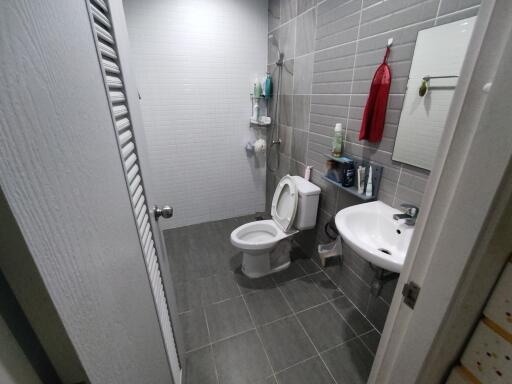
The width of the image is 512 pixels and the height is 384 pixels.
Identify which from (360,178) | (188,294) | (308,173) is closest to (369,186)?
(360,178)

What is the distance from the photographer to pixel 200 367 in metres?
1.36

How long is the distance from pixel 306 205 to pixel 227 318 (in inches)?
39.9

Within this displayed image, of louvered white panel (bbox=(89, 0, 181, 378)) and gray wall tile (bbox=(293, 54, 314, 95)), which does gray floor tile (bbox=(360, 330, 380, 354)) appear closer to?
louvered white panel (bbox=(89, 0, 181, 378))

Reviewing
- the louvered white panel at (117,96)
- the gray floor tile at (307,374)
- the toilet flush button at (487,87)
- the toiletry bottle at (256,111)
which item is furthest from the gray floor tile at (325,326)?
the toiletry bottle at (256,111)

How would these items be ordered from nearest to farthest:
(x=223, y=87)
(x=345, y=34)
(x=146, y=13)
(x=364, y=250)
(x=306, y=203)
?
1. (x=364, y=250)
2. (x=345, y=34)
3. (x=306, y=203)
4. (x=146, y=13)
5. (x=223, y=87)

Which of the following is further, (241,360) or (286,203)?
(286,203)

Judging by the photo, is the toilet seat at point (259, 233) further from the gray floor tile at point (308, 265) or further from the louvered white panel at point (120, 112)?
the louvered white panel at point (120, 112)

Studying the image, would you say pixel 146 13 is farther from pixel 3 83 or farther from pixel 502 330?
pixel 502 330

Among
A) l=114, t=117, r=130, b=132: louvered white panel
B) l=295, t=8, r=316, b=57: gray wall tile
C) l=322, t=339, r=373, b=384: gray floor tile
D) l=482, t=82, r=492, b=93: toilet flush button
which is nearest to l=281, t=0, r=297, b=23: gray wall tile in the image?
l=295, t=8, r=316, b=57: gray wall tile

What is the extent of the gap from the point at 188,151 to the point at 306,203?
1.43 metres

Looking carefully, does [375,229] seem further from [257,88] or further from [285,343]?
[257,88]

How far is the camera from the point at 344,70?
5.06 ft

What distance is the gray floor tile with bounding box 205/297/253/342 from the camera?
1563mm

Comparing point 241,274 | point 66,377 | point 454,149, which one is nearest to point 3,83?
point 66,377
